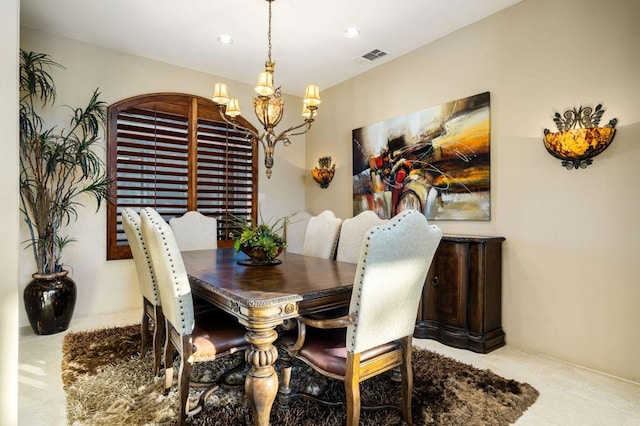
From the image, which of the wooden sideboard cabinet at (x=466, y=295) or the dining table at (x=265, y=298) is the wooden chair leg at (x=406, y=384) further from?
the wooden sideboard cabinet at (x=466, y=295)

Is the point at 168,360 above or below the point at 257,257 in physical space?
below

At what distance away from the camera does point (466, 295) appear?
2912 mm

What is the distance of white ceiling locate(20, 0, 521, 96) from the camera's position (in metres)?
2.95

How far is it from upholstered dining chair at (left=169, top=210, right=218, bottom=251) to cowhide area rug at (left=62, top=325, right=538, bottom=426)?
1.14 metres

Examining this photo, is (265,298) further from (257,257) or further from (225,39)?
(225,39)

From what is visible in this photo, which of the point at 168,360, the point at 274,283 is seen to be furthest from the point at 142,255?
the point at 274,283

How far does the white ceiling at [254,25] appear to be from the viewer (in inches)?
116

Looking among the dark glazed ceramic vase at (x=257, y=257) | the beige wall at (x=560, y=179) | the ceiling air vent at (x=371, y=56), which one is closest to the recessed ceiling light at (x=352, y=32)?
the ceiling air vent at (x=371, y=56)

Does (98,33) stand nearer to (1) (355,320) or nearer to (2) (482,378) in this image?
(1) (355,320)

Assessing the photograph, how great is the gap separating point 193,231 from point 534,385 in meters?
3.12

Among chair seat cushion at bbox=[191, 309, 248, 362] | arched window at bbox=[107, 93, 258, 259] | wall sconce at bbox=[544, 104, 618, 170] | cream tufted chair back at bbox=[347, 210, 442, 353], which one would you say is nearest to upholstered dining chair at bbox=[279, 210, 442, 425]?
cream tufted chair back at bbox=[347, 210, 442, 353]

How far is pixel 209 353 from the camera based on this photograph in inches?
69.6

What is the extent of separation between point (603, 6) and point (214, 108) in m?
3.95

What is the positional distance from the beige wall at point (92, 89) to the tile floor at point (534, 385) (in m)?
0.72
